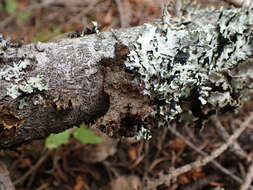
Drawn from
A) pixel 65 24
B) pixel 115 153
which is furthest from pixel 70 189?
pixel 65 24

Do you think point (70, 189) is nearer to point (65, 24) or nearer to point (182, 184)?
point (182, 184)

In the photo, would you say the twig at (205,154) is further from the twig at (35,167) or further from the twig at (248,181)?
the twig at (35,167)

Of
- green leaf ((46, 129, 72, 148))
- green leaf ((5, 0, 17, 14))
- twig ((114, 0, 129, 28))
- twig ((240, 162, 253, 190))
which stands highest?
green leaf ((5, 0, 17, 14))

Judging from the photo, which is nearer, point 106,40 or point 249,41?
point 106,40

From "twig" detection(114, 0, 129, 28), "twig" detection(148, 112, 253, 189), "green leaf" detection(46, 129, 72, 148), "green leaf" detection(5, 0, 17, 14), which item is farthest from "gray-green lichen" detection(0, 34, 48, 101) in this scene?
"green leaf" detection(5, 0, 17, 14)

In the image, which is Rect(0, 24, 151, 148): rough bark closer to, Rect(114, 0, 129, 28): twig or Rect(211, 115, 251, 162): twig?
Rect(211, 115, 251, 162): twig
